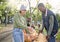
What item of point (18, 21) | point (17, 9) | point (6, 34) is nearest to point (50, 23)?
point (18, 21)

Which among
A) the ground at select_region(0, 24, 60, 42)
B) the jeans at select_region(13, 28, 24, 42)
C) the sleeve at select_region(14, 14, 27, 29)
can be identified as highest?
the sleeve at select_region(14, 14, 27, 29)

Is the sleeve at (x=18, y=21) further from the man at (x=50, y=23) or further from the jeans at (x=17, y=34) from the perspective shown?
the man at (x=50, y=23)

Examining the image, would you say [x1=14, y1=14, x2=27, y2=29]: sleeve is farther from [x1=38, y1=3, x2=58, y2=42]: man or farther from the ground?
the ground

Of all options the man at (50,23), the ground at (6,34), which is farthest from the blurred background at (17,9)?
the man at (50,23)

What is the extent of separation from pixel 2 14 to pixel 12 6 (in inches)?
10.4

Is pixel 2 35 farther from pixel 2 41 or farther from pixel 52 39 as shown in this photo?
pixel 52 39

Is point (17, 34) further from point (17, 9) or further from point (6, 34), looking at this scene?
point (6, 34)

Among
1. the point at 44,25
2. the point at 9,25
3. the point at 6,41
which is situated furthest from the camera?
the point at 6,41

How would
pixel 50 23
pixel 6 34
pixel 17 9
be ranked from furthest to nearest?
pixel 6 34, pixel 17 9, pixel 50 23

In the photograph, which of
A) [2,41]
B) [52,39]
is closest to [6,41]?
[2,41]

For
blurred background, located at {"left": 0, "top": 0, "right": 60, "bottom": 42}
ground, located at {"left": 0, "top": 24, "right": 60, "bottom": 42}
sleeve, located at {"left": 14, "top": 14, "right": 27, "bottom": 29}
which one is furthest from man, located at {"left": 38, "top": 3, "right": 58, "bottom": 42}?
ground, located at {"left": 0, "top": 24, "right": 60, "bottom": 42}

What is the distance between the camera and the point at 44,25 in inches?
103

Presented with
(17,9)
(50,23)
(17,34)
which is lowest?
(17,34)

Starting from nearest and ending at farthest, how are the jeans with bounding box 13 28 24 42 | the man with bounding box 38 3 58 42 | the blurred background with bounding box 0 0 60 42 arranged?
the man with bounding box 38 3 58 42 → the jeans with bounding box 13 28 24 42 → the blurred background with bounding box 0 0 60 42
